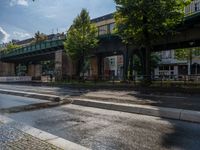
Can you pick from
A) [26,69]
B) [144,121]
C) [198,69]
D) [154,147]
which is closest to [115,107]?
[144,121]

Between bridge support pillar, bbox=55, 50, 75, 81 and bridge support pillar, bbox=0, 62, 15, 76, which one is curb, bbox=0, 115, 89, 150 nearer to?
bridge support pillar, bbox=55, 50, 75, 81

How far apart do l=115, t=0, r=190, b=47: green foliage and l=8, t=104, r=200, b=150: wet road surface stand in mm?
18738

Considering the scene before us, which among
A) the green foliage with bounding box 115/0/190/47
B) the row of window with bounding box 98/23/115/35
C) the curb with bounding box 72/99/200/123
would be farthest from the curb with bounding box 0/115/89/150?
the row of window with bounding box 98/23/115/35

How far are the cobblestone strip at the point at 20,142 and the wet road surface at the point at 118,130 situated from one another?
0.85 m

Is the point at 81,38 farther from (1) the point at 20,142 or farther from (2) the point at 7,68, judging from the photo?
(2) the point at 7,68

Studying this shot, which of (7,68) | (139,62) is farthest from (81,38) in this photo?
(7,68)

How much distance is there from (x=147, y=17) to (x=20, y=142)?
23.7m

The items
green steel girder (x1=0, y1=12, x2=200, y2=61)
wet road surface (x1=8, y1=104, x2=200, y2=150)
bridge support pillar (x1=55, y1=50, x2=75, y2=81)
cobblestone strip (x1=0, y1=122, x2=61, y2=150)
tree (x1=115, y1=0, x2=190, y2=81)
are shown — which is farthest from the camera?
bridge support pillar (x1=55, y1=50, x2=75, y2=81)

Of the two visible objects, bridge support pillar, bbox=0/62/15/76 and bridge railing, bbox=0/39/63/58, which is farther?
bridge support pillar, bbox=0/62/15/76

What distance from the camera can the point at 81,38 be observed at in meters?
43.0

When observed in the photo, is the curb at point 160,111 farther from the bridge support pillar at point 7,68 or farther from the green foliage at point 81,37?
the bridge support pillar at point 7,68

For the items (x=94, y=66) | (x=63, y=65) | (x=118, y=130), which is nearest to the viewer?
(x=118, y=130)

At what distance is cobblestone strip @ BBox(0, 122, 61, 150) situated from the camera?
19.2 feet

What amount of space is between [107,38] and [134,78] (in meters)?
14.1
